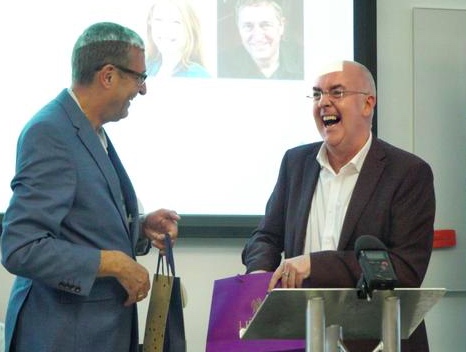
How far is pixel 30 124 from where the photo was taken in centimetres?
221

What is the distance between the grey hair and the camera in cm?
230

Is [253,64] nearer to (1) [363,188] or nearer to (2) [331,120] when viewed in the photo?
(2) [331,120]

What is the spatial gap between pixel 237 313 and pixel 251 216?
4.72 ft

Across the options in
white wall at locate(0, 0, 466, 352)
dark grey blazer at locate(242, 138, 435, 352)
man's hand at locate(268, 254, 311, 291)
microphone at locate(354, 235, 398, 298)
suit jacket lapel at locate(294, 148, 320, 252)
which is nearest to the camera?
microphone at locate(354, 235, 398, 298)

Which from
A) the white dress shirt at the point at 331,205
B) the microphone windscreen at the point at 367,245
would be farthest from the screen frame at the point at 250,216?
the microphone windscreen at the point at 367,245

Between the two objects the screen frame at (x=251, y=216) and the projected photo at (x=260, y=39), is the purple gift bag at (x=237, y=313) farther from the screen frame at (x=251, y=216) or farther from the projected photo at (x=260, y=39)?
the projected photo at (x=260, y=39)

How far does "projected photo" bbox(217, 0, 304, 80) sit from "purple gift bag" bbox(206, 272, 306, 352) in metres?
1.66

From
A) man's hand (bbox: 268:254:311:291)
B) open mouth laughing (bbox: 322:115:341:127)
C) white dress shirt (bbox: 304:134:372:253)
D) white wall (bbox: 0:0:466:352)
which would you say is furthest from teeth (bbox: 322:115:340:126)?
white wall (bbox: 0:0:466:352)

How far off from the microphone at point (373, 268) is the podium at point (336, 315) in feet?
0.19

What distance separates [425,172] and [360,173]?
0.63 ft

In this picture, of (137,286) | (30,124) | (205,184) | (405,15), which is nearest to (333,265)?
(137,286)

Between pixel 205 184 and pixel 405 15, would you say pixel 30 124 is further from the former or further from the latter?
pixel 405 15

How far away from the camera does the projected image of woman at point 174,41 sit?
3.71 m

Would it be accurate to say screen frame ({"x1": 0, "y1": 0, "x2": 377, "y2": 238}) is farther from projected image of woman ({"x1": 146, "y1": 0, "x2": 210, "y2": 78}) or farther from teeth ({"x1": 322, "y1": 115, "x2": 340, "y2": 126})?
teeth ({"x1": 322, "y1": 115, "x2": 340, "y2": 126})
